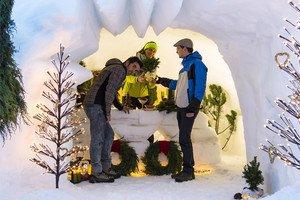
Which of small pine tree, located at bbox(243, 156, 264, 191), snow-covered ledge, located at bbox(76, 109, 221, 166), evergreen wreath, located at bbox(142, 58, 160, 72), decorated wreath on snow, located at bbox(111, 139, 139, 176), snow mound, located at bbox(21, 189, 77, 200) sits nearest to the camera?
snow mound, located at bbox(21, 189, 77, 200)

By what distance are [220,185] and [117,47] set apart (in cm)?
360

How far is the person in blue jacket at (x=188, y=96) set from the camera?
19.6ft

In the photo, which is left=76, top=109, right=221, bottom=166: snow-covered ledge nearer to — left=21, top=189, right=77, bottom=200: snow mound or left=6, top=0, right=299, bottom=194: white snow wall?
left=6, top=0, right=299, bottom=194: white snow wall

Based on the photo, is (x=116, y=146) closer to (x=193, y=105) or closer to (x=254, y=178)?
(x=193, y=105)

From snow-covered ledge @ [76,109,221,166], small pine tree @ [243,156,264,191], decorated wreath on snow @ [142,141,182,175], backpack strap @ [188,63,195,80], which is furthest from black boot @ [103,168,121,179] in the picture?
small pine tree @ [243,156,264,191]

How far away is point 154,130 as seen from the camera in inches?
277

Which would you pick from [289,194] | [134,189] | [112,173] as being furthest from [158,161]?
[289,194]

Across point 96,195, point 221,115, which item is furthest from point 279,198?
point 221,115

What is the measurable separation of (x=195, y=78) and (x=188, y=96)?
24cm

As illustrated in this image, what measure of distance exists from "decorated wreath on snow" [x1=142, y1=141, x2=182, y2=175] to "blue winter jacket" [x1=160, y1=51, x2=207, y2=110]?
882 mm

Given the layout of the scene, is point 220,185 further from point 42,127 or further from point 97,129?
point 42,127

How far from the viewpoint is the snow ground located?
4.74m

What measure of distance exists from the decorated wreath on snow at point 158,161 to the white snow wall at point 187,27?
975mm

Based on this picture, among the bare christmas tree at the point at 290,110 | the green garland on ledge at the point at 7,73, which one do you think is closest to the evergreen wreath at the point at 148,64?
the bare christmas tree at the point at 290,110
